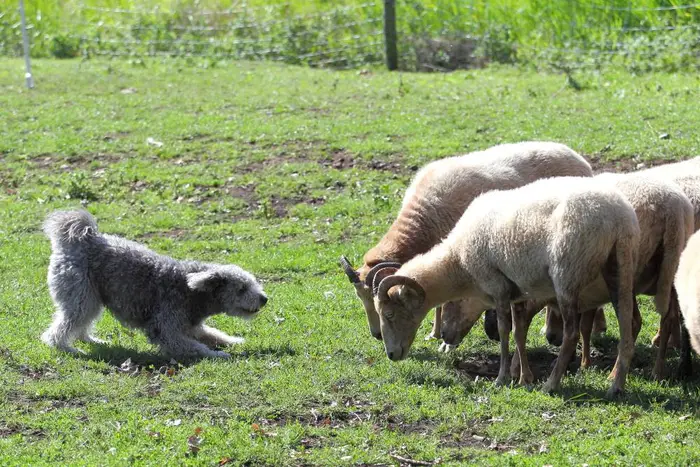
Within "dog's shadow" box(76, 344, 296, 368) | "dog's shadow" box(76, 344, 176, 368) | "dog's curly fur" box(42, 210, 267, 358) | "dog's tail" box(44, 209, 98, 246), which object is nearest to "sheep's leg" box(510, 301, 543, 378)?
"dog's shadow" box(76, 344, 296, 368)

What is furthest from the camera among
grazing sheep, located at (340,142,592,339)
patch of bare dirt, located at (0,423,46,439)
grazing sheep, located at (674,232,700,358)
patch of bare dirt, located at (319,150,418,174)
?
patch of bare dirt, located at (319,150,418,174)

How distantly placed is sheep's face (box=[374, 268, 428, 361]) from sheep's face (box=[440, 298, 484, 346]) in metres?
0.43

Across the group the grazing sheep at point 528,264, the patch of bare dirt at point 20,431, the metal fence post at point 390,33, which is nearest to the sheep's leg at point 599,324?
the grazing sheep at point 528,264

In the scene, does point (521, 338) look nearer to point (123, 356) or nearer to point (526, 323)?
point (526, 323)

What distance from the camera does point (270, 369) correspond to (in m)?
8.30

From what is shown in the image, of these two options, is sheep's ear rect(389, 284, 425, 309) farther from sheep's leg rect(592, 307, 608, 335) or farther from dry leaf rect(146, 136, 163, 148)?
dry leaf rect(146, 136, 163, 148)

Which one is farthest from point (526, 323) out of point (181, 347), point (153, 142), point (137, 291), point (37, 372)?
point (153, 142)

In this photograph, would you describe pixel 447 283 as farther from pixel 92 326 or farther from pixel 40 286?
pixel 40 286

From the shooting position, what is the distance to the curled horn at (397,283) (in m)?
8.52

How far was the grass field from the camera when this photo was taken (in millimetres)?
6859

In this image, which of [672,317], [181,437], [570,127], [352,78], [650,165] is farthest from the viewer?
[352,78]

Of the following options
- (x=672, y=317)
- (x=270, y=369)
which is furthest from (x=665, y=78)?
(x=270, y=369)

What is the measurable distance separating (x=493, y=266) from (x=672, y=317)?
1.48 meters

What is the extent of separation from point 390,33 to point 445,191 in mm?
11513
